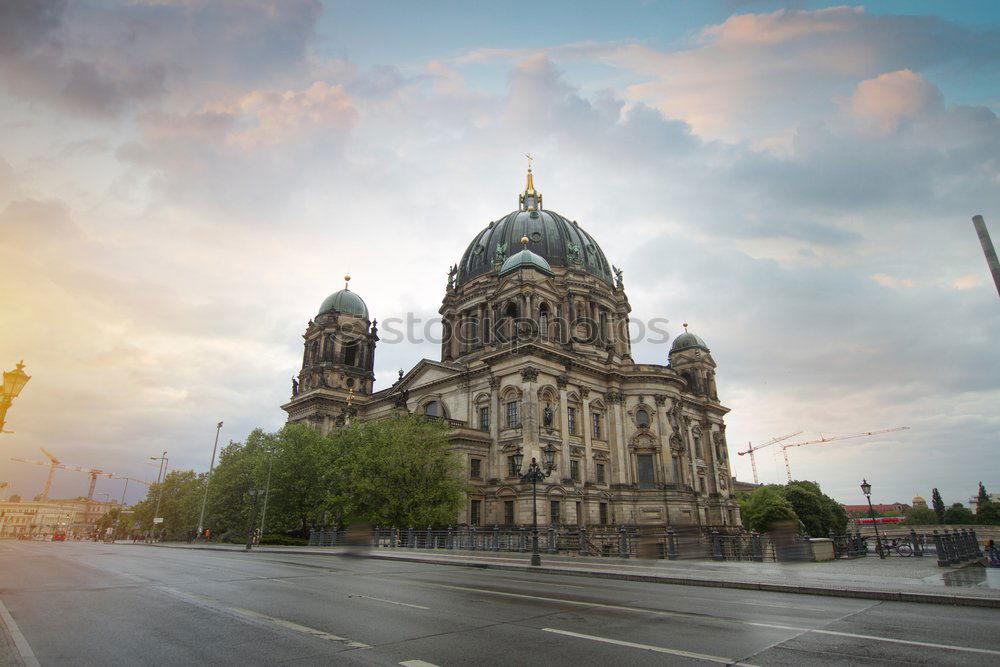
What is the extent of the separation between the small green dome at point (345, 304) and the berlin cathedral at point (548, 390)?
0.18 metres

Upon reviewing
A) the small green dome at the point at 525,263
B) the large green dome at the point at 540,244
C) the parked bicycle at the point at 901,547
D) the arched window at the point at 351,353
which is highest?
the large green dome at the point at 540,244

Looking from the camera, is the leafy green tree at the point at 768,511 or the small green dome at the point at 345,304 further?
the small green dome at the point at 345,304

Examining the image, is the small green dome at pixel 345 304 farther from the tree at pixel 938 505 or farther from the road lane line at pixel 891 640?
the tree at pixel 938 505

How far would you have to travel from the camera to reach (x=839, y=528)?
237ft

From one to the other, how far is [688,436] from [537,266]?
80.4ft

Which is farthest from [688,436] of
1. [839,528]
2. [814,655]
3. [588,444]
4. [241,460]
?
[814,655]

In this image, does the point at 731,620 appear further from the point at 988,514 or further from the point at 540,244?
the point at 988,514

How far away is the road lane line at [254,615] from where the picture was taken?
25.8 feet

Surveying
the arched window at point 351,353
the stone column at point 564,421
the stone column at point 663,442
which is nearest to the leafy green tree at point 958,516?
the stone column at point 663,442

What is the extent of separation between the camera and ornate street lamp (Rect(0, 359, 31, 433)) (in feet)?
42.8

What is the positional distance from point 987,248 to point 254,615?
1566 centimetres

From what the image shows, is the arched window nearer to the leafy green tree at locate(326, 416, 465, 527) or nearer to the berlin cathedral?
the berlin cathedral

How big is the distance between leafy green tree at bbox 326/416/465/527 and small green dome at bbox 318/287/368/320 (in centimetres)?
2965

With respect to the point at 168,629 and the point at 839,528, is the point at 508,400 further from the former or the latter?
the point at 839,528
